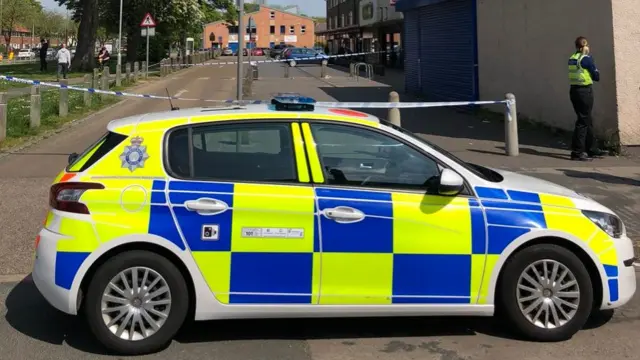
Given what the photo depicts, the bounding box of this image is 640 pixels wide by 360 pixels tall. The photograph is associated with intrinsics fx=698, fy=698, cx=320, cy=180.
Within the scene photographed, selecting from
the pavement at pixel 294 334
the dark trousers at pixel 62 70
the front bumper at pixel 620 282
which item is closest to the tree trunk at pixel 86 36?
the dark trousers at pixel 62 70

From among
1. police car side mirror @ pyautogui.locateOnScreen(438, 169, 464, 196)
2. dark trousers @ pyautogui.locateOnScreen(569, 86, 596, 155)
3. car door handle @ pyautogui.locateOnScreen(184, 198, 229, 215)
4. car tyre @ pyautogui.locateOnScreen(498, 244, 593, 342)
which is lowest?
car tyre @ pyautogui.locateOnScreen(498, 244, 593, 342)

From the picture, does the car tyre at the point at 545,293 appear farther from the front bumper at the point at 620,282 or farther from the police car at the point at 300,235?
the front bumper at the point at 620,282

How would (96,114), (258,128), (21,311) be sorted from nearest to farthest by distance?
1. (258,128)
2. (21,311)
3. (96,114)

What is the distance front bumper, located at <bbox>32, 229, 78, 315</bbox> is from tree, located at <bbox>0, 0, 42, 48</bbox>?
77723 millimetres

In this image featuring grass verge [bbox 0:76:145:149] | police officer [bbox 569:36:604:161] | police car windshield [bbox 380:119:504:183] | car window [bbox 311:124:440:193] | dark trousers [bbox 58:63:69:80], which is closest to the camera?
car window [bbox 311:124:440:193]

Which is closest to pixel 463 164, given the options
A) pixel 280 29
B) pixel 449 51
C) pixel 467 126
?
pixel 467 126

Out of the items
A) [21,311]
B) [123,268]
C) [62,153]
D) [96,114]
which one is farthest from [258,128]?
[96,114]

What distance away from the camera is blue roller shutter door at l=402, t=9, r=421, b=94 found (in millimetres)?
22209

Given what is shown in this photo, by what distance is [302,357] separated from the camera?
439cm

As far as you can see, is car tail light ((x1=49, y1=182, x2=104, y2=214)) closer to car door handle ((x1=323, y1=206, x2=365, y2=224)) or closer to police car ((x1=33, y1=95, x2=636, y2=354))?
A: police car ((x1=33, y1=95, x2=636, y2=354))

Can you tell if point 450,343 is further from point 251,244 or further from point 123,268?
point 123,268

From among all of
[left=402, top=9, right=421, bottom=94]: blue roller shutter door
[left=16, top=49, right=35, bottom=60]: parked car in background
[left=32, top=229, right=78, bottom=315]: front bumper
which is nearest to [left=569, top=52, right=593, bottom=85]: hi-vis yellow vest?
[left=32, top=229, right=78, bottom=315]: front bumper

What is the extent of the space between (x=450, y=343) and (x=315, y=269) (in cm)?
108

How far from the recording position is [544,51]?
13.9 m
